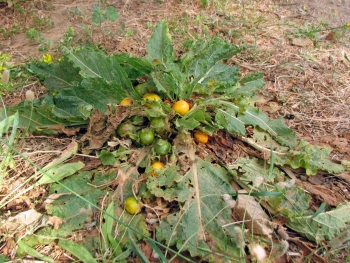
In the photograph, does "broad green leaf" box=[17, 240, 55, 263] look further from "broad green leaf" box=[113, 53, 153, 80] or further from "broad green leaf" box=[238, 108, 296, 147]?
"broad green leaf" box=[238, 108, 296, 147]

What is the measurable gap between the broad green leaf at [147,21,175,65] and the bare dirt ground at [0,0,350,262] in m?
0.73

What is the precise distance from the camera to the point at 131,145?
92.8 inches

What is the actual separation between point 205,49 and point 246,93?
483 mm

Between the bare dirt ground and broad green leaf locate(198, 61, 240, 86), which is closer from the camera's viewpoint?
broad green leaf locate(198, 61, 240, 86)

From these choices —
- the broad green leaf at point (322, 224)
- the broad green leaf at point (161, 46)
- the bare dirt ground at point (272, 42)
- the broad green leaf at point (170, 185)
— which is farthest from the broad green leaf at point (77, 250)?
the broad green leaf at point (161, 46)

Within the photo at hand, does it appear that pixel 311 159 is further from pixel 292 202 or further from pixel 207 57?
pixel 207 57

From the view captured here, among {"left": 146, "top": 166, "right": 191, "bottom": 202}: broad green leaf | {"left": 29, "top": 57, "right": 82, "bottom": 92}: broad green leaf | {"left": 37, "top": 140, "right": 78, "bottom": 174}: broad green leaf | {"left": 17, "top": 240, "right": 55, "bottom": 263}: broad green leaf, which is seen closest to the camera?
{"left": 17, "top": 240, "right": 55, "bottom": 263}: broad green leaf

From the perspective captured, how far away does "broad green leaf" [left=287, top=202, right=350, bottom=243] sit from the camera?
1.95m

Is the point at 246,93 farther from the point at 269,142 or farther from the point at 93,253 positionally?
the point at 93,253

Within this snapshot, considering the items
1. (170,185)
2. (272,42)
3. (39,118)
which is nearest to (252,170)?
(170,185)

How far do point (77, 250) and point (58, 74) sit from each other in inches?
55.9

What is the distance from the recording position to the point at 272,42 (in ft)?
12.2

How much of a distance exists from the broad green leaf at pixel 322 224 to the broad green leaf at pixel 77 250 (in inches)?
46.8

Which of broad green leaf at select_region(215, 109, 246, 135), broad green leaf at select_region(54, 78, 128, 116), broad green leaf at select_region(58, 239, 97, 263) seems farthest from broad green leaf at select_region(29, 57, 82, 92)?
broad green leaf at select_region(58, 239, 97, 263)
